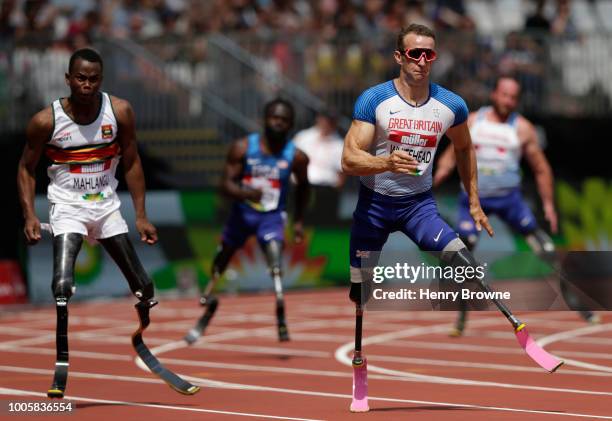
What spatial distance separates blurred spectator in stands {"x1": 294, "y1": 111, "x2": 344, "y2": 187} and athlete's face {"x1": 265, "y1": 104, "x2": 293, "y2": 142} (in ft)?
21.5

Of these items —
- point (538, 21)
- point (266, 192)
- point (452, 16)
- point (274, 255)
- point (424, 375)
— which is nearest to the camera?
point (424, 375)

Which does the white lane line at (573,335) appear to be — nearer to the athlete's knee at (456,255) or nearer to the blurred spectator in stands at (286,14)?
the athlete's knee at (456,255)

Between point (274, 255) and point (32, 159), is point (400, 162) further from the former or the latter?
point (274, 255)

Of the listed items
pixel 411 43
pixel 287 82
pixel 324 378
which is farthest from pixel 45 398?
pixel 287 82

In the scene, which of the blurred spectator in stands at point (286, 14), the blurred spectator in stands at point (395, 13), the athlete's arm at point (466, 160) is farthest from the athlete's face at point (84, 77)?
the blurred spectator in stands at point (395, 13)

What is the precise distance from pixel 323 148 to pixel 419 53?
11.9 metres

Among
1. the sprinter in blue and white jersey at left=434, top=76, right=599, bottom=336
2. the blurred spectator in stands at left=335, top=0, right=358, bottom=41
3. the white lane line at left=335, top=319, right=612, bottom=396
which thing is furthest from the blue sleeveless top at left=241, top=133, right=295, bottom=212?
the blurred spectator in stands at left=335, top=0, right=358, bottom=41

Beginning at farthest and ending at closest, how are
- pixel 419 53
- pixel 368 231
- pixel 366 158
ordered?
pixel 368 231 < pixel 419 53 < pixel 366 158

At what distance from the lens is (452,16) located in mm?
25656

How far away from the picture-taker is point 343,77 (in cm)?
2205

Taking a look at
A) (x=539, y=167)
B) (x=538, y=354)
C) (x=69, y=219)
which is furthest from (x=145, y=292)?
(x=539, y=167)

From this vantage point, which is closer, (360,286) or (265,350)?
(360,286)

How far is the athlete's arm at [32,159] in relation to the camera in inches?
401

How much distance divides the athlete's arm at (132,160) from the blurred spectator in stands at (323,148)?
1059 cm
